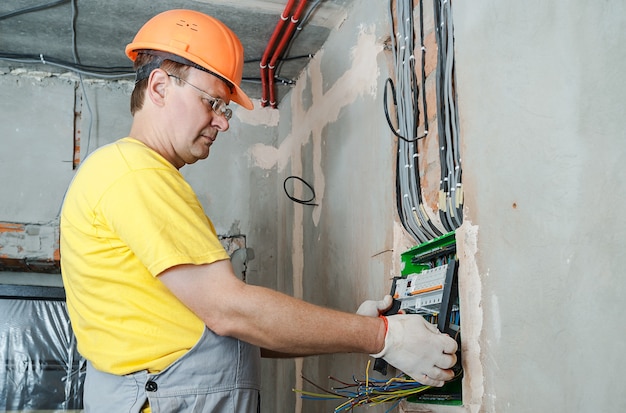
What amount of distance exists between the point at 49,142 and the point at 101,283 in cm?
191

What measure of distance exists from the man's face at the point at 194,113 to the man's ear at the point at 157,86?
0.02m

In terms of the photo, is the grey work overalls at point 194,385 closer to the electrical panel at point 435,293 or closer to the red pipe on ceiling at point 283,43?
the electrical panel at point 435,293

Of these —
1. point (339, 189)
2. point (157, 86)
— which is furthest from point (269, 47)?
point (157, 86)

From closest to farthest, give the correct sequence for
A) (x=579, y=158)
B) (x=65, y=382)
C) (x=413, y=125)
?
1. (x=579, y=158)
2. (x=413, y=125)
3. (x=65, y=382)

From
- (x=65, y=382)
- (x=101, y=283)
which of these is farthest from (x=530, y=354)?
(x=65, y=382)

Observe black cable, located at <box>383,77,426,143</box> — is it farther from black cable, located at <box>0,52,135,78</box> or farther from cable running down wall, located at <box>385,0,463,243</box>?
Result: black cable, located at <box>0,52,135,78</box>

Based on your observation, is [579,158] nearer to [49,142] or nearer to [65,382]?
[65,382]

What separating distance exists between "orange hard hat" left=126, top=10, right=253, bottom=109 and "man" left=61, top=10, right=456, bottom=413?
291mm

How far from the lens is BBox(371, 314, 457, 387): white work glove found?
1.36 metres

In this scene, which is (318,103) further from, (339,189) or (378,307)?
(378,307)

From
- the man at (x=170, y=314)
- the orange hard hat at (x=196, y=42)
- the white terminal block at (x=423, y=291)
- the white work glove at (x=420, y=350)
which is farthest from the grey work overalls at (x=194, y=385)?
the orange hard hat at (x=196, y=42)

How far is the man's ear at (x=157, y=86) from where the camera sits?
5.00 ft

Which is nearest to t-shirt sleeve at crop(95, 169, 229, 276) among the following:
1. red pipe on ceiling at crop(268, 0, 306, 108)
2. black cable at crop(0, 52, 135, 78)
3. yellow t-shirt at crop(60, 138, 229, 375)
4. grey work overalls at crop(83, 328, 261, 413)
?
yellow t-shirt at crop(60, 138, 229, 375)

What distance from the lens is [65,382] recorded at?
272cm
